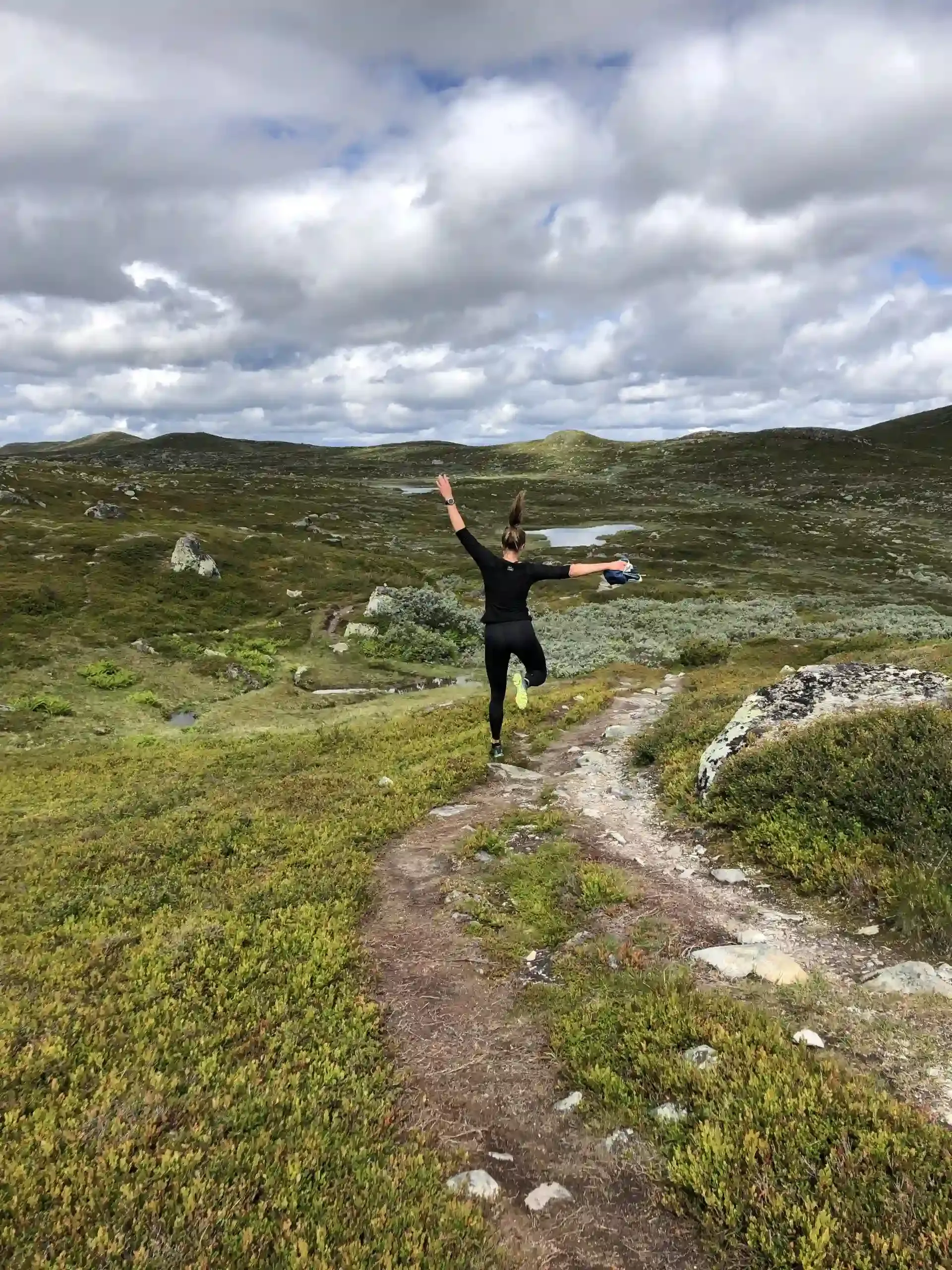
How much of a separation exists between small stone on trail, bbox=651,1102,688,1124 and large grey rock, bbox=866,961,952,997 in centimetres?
270

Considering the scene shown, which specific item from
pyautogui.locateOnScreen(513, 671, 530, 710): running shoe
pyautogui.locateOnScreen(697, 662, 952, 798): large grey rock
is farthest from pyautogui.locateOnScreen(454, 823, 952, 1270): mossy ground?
pyautogui.locateOnScreen(513, 671, 530, 710): running shoe

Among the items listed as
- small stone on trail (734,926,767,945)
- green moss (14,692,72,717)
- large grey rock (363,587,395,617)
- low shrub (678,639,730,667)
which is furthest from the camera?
large grey rock (363,587,395,617)

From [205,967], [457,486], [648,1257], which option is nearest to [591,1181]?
[648,1257]

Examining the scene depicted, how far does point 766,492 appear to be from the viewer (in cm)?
17975

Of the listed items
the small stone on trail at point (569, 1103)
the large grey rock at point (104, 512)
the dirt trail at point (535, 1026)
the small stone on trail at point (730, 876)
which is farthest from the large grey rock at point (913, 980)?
the large grey rock at point (104, 512)

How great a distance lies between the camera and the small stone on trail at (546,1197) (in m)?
4.98

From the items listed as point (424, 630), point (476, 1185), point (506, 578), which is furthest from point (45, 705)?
point (476, 1185)

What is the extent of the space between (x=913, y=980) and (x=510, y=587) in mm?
7745

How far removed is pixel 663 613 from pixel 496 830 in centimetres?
4441

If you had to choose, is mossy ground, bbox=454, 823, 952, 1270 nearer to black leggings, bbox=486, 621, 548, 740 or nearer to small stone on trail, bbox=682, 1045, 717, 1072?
small stone on trail, bbox=682, 1045, 717, 1072

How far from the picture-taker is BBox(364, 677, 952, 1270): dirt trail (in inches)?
189

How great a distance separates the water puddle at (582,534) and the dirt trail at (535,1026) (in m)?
91.9

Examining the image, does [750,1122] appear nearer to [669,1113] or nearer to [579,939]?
[669,1113]

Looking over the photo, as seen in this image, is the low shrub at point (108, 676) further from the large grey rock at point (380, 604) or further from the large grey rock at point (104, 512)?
the large grey rock at point (104, 512)
